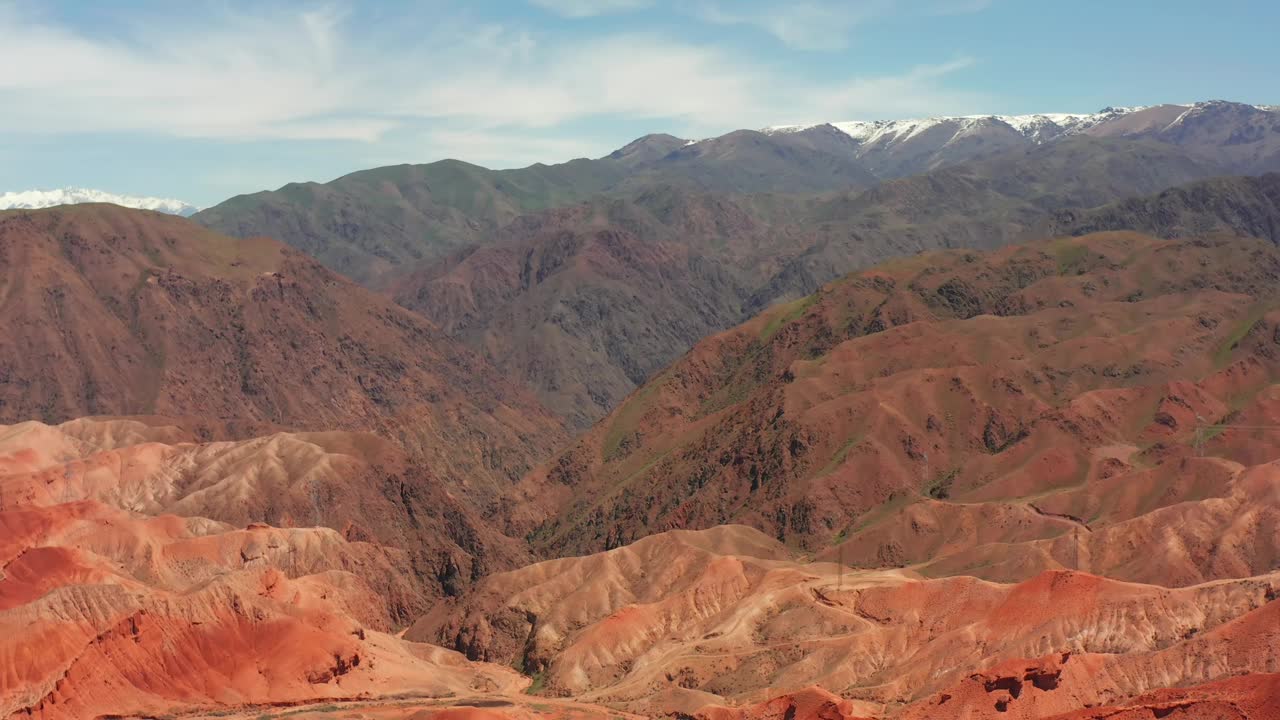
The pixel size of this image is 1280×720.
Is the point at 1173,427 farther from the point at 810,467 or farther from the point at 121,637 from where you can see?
the point at 121,637

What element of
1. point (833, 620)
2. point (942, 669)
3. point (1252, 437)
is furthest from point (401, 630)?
point (1252, 437)

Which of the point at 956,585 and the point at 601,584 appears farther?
the point at 601,584

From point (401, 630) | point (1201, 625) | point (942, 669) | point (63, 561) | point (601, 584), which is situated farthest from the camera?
point (401, 630)

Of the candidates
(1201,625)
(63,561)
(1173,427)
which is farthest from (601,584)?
(1173,427)

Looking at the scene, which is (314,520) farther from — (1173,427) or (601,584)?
(1173,427)

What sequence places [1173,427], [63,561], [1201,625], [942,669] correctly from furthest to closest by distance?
[1173,427], [63,561], [942,669], [1201,625]

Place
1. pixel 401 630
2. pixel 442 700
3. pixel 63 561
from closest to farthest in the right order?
pixel 442 700 → pixel 63 561 → pixel 401 630


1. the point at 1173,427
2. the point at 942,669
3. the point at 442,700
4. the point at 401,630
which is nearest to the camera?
the point at 942,669

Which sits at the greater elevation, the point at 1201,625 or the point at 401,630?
the point at 1201,625

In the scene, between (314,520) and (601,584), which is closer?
(601,584)
